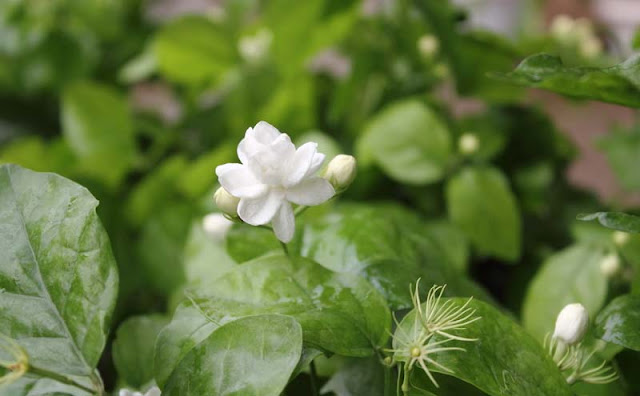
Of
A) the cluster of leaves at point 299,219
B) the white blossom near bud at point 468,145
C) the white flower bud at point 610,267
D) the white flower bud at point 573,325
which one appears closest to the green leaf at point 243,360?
the cluster of leaves at point 299,219

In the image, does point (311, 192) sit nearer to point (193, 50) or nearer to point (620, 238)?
point (620, 238)

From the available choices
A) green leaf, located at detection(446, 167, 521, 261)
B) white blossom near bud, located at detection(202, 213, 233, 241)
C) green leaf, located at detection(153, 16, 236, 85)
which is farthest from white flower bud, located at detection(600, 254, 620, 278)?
green leaf, located at detection(153, 16, 236, 85)

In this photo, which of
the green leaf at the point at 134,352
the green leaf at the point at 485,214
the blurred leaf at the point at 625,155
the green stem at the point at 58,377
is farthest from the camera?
the blurred leaf at the point at 625,155

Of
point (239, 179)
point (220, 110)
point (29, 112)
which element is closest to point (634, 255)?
point (239, 179)

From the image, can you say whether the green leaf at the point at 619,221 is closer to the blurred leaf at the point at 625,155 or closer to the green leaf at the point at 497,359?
the green leaf at the point at 497,359

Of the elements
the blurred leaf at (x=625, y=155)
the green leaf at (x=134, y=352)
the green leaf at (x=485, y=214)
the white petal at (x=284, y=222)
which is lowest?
the blurred leaf at (x=625, y=155)

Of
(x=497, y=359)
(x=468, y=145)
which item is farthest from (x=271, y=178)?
(x=468, y=145)

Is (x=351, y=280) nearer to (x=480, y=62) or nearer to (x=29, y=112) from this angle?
(x=480, y=62)
